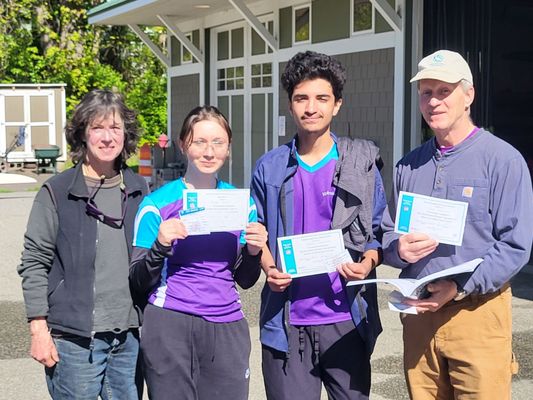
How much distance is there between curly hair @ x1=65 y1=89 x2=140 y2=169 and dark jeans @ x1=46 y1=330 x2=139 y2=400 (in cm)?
76

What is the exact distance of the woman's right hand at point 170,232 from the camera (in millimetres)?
3355

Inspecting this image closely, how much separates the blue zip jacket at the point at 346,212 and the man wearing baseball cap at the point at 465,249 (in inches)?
6.9

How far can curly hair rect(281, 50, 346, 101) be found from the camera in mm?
3617

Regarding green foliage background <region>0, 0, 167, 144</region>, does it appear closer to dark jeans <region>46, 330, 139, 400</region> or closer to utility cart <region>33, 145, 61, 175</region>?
utility cart <region>33, 145, 61, 175</region>

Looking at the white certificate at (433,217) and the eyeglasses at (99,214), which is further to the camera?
the eyeglasses at (99,214)

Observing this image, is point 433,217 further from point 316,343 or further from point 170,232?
point 170,232

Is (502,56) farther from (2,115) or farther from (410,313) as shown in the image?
(2,115)

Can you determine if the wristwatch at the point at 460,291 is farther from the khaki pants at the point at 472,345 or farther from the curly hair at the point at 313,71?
the curly hair at the point at 313,71

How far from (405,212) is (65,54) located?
32308mm

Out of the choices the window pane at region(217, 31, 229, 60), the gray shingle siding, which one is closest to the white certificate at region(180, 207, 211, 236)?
the gray shingle siding

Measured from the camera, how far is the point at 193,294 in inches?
139

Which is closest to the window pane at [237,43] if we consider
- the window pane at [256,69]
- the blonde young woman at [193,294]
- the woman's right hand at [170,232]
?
the window pane at [256,69]

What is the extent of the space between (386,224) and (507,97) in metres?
8.77

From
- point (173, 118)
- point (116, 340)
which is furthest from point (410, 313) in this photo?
point (173, 118)
